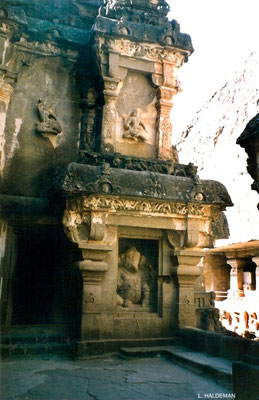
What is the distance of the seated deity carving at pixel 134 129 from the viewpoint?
7602 mm

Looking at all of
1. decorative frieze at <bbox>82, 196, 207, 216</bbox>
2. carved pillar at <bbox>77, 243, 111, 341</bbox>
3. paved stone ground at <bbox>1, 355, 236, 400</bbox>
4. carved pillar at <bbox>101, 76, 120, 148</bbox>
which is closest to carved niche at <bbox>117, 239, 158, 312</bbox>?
carved pillar at <bbox>77, 243, 111, 341</bbox>

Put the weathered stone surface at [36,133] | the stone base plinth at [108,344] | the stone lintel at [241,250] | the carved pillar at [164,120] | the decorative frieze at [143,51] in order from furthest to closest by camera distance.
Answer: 1. the stone lintel at [241,250]
2. the carved pillar at [164,120]
3. the decorative frieze at [143,51]
4. the weathered stone surface at [36,133]
5. the stone base plinth at [108,344]

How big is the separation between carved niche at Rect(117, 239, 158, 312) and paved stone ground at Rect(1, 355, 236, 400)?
3.58ft

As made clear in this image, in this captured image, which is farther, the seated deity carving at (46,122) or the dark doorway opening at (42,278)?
the seated deity carving at (46,122)

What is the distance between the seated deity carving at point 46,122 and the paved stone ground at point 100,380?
3.91m

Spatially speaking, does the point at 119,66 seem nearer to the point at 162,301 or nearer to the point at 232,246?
the point at 162,301

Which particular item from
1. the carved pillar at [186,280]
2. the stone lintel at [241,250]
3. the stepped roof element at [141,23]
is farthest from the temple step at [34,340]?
the stone lintel at [241,250]

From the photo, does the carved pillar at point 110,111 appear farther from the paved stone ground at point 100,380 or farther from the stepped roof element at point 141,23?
the paved stone ground at point 100,380

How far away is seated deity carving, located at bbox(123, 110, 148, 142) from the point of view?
760 centimetres

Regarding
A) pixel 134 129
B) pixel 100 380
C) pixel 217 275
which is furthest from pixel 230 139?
pixel 100 380

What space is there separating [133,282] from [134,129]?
2.97 meters

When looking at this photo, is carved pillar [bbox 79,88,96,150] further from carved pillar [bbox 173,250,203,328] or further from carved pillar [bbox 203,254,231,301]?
carved pillar [bbox 203,254,231,301]

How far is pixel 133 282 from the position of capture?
675cm

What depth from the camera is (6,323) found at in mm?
6457
